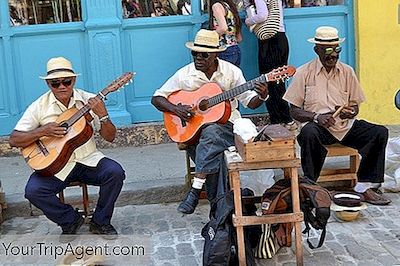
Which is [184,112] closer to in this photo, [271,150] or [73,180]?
[73,180]

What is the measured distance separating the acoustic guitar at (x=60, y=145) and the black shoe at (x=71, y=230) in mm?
390

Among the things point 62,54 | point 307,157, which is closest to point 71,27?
point 62,54

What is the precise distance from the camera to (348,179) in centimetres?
562

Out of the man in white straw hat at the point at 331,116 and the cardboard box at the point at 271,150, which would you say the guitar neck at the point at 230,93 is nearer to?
the man in white straw hat at the point at 331,116

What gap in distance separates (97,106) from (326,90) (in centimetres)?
180

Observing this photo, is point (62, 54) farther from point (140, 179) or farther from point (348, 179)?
point (348, 179)

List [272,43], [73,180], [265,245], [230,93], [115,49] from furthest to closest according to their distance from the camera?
[115,49] → [272,43] → [230,93] → [73,180] → [265,245]

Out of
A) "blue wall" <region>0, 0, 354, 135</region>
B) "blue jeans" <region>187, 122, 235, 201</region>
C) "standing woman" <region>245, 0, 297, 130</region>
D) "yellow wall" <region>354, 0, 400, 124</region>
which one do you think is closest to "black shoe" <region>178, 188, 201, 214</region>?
"blue jeans" <region>187, 122, 235, 201</region>

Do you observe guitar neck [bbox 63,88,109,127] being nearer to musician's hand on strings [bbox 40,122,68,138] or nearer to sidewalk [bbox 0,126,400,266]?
musician's hand on strings [bbox 40,122,68,138]

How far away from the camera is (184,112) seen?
5246 millimetres

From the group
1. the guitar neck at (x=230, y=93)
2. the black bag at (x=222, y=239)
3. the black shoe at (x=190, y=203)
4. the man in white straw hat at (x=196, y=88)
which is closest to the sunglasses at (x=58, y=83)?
the man in white straw hat at (x=196, y=88)

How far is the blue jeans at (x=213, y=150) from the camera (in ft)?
16.6

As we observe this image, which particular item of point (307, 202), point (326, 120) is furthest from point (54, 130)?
point (326, 120)

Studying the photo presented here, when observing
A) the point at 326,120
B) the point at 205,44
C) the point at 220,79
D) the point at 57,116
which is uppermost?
the point at 205,44
